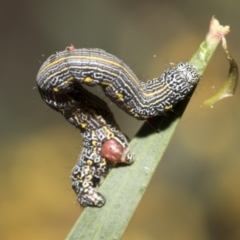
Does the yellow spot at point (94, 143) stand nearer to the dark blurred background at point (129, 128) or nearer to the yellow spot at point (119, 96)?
the yellow spot at point (119, 96)

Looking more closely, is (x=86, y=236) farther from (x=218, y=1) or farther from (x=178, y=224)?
(x=218, y=1)

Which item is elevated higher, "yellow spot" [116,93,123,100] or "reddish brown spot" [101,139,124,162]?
"yellow spot" [116,93,123,100]

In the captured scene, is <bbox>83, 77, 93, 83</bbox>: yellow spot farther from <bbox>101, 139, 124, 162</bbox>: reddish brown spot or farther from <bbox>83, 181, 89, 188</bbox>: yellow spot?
<bbox>83, 181, 89, 188</bbox>: yellow spot

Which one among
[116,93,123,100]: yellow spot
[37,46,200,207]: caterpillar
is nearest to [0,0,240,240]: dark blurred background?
[37,46,200,207]: caterpillar

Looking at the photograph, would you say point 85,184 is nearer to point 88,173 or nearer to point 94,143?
point 88,173

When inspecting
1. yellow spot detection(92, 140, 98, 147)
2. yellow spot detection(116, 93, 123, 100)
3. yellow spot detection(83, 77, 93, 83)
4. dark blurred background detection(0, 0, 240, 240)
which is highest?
yellow spot detection(83, 77, 93, 83)

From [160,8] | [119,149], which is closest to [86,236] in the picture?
[119,149]

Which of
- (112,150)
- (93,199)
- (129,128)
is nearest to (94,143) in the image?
(112,150)

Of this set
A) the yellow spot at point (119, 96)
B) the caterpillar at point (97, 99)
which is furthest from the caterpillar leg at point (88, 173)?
the yellow spot at point (119, 96)
